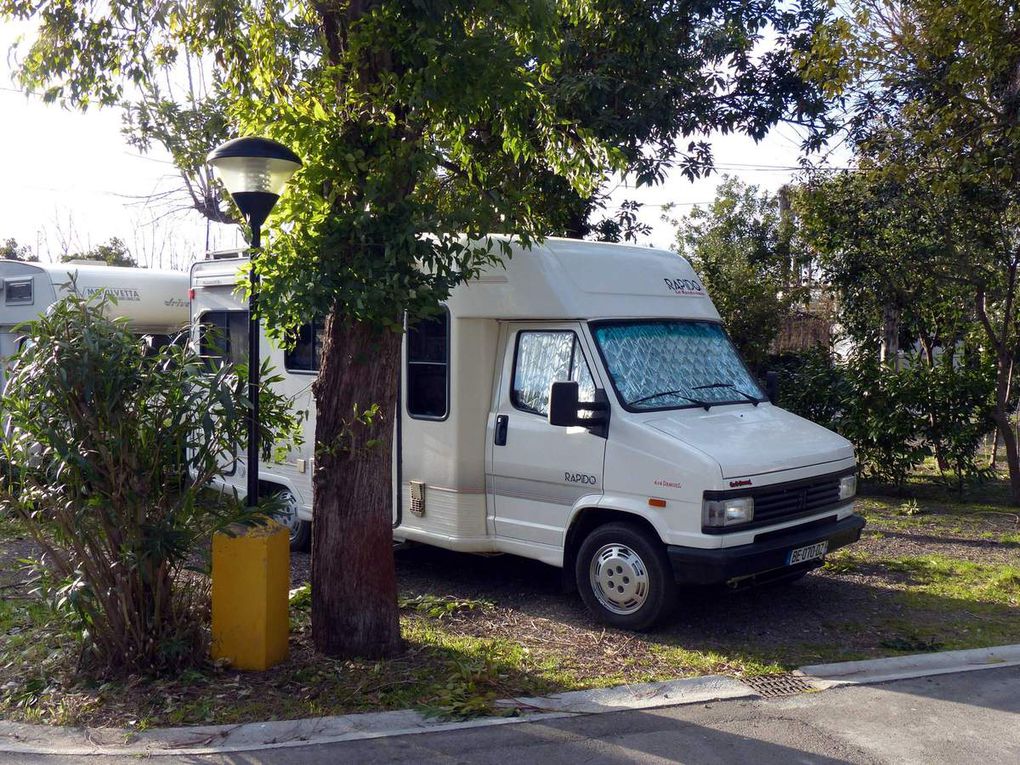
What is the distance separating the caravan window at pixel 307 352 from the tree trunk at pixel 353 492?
9.56 ft

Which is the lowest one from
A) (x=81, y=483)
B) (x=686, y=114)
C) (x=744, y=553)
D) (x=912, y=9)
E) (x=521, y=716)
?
(x=521, y=716)

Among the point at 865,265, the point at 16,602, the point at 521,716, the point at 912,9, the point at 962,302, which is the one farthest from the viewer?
the point at 962,302

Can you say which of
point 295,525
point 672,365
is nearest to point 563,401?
point 672,365

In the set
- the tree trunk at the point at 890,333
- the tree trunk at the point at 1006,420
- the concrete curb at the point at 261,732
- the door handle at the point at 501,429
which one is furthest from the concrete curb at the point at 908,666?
the tree trunk at the point at 890,333

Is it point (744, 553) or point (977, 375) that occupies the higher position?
point (977, 375)

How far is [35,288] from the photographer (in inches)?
480

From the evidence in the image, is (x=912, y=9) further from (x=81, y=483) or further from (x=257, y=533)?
(x=81, y=483)

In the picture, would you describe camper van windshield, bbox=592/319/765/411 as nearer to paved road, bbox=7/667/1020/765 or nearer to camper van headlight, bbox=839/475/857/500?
camper van headlight, bbox=839/475/857/500

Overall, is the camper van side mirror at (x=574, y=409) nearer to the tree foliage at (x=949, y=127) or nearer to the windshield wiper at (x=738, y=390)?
the windshield wiper at (x=738, y=390)

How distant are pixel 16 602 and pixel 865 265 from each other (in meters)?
10.0

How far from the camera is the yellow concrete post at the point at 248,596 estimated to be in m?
5.88

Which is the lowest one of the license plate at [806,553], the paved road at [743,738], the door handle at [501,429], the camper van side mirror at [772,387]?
the paved road at [743,738]


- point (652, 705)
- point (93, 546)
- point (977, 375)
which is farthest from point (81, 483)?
point (977, 375)

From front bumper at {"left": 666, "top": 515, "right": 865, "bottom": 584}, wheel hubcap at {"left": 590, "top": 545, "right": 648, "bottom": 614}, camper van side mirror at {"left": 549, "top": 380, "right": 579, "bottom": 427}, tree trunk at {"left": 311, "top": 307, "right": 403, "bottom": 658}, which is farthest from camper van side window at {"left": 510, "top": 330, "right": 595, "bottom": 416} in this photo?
tree trunk at {"left": 311, "top": 307, "right": 403, "bottom": 658}
